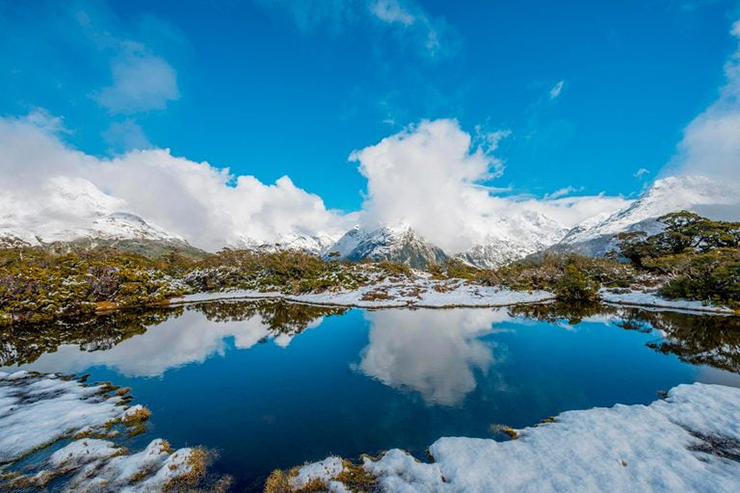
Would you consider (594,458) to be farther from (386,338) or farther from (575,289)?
(575,289)

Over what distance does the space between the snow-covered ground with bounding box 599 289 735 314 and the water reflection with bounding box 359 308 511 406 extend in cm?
1934

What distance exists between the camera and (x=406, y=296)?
49125 mm

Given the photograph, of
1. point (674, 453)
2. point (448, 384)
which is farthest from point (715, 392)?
point (448, 384)

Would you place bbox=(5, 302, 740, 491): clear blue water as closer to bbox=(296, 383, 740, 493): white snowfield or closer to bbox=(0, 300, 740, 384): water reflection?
bbox=(0, 300, 740, 384): water reflection

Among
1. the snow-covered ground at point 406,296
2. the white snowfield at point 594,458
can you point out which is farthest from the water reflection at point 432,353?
the snow-covered ground at point 406,296

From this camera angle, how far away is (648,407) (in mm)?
13367

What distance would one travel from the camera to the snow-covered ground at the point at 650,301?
110 ft

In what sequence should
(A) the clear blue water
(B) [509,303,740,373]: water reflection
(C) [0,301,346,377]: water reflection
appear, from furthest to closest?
(C) [0,301,346,377]: water reflection < (B) [509,303,740,373]: water reflection < (A) the clear blue water

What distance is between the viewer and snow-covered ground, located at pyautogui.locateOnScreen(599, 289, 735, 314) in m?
33.5

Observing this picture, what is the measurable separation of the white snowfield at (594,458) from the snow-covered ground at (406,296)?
30686 millimetres

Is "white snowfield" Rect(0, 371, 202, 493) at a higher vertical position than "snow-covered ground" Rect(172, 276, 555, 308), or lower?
lower

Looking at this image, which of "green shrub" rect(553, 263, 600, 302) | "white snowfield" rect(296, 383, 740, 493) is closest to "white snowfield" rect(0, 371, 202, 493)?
"white snowfield" rect(296, 383, 740, 493)

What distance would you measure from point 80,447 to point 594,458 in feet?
60.8

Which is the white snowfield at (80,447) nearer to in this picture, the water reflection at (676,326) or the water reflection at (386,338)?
the water reflection at (386,338)
